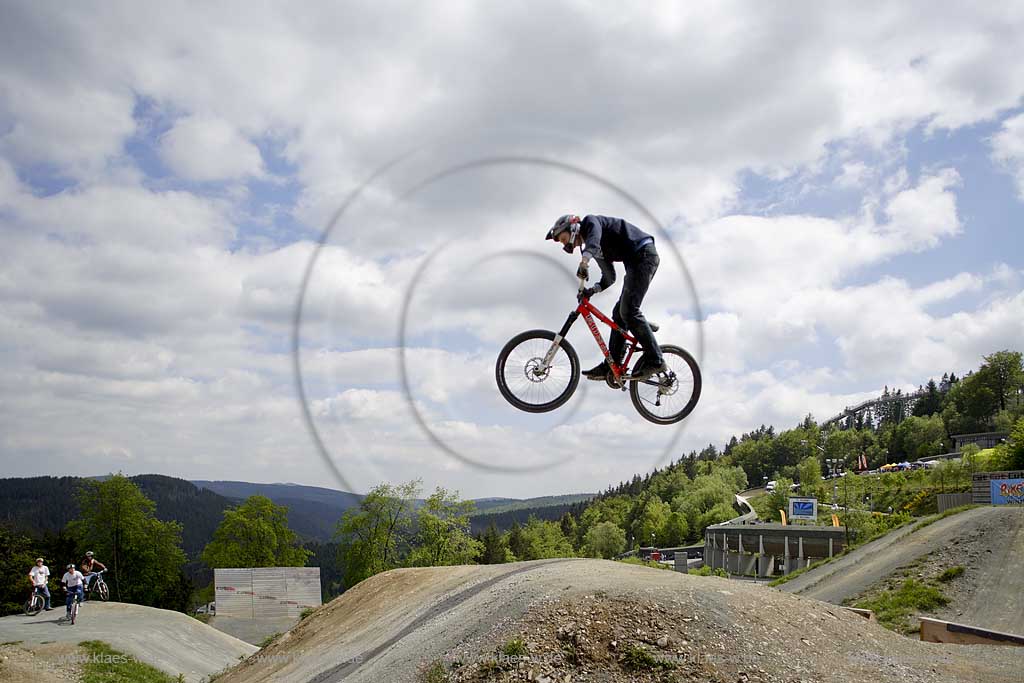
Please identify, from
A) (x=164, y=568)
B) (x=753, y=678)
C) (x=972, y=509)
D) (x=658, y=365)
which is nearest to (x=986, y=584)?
(x=972, y=509)

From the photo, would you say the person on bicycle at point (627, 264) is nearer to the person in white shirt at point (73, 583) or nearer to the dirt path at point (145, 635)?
the dirt path at point (145, 635)

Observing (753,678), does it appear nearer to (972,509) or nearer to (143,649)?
(143,649)

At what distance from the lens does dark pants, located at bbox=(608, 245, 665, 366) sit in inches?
539

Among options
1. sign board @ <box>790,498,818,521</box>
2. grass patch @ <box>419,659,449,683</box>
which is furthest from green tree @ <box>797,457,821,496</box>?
grass patch @ <box>419,659,449,683</box>

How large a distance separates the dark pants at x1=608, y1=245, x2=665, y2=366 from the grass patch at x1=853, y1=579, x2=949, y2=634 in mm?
31089

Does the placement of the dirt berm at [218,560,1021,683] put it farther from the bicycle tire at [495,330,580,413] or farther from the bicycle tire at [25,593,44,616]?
the bicycle tire at [25,593,44,616]

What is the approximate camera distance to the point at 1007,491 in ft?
221

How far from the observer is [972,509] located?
212 ft

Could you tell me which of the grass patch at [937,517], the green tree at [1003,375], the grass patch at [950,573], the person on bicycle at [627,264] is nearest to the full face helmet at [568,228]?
the person on bicycle at [627,264]

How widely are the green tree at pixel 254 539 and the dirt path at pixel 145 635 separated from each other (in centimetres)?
4843

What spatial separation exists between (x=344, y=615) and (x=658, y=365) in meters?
21.0

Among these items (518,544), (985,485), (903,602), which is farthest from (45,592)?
(518,544)

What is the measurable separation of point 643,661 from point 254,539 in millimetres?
88733

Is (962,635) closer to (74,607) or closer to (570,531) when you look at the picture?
(74,607)
